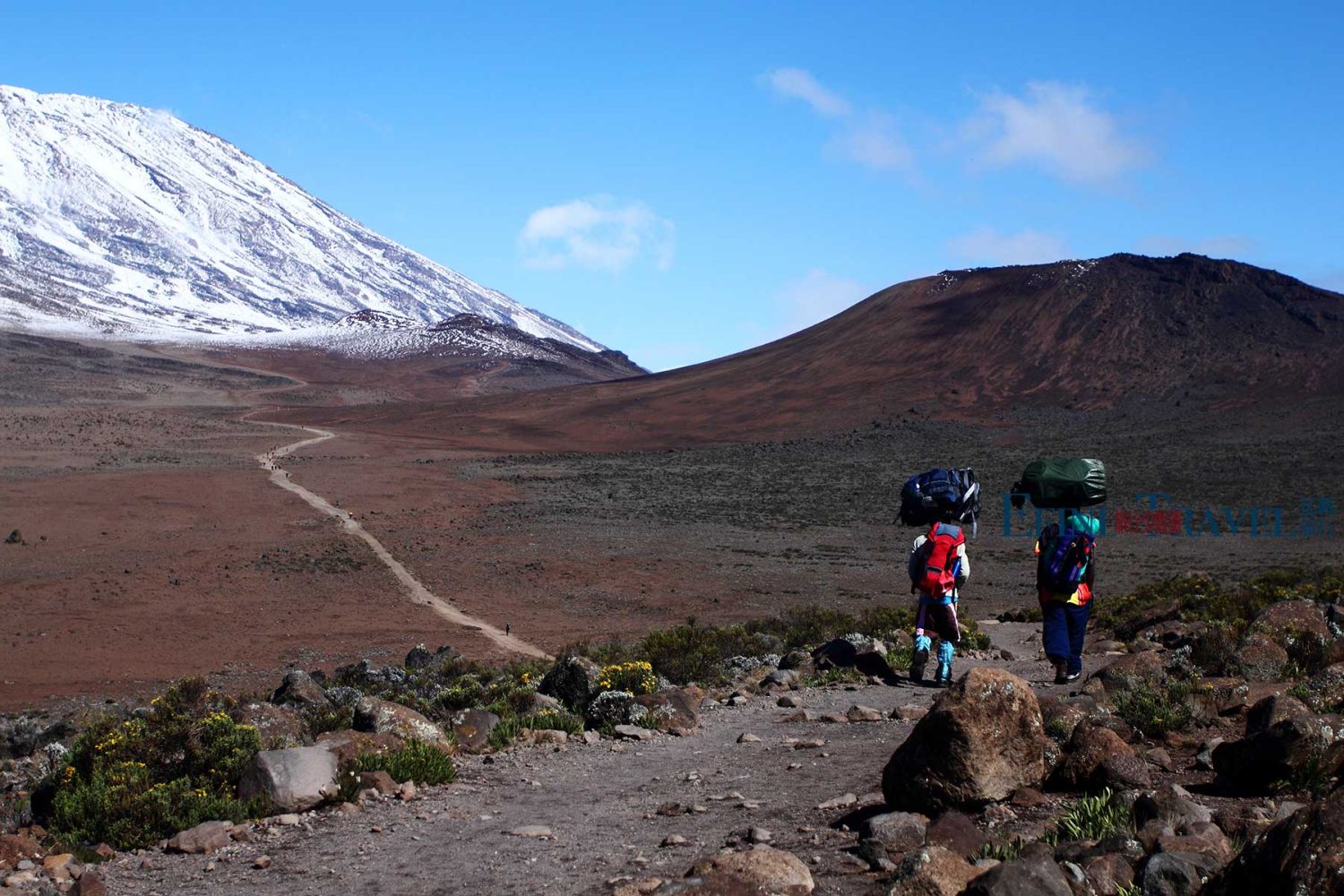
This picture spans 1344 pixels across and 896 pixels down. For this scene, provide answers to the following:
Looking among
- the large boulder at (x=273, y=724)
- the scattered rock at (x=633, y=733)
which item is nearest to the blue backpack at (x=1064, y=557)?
the scattered rock at (x=633, y=733)

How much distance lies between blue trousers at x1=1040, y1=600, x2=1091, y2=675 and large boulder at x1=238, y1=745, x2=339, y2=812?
14.7ft

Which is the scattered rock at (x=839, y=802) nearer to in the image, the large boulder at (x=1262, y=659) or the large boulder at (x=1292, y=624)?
the large boulder at (x=1262, y=659)

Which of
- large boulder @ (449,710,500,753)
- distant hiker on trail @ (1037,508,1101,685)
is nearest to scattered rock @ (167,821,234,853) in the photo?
large boulder @ (449,710,500,753)

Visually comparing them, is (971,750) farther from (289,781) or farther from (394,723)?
(394,723)

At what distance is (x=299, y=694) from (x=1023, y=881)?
7381 mm

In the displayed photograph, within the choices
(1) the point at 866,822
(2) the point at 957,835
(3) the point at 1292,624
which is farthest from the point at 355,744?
(3) the point at 1292,624

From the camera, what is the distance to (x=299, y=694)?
962 centimetres

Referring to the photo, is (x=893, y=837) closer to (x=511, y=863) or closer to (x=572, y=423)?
(x=511, y=863)

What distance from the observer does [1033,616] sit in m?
16.2

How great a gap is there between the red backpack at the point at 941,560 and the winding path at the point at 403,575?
7.78m

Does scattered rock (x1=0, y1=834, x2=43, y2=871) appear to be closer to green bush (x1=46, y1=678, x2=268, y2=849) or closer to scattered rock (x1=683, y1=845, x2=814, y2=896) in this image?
green bush (x1=46, y1=678, x2=268, y2=849)

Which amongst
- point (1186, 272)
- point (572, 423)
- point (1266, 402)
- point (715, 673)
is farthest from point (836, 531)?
point (1186, 272)

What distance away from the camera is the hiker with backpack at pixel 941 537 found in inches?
321

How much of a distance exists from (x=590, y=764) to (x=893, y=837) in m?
2.46
